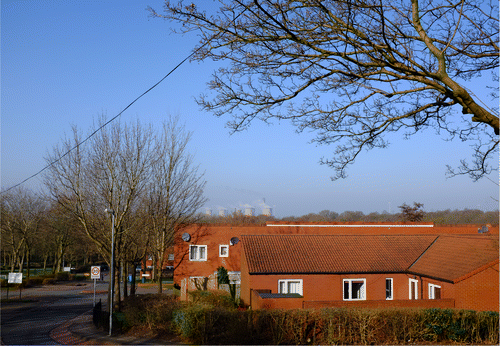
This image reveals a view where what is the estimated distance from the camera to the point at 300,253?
2402cm

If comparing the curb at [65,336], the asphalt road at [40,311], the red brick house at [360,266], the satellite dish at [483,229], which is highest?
the satellite dish at [483,229]

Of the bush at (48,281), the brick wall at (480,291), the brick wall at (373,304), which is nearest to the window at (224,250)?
the brick wall at (373,304)

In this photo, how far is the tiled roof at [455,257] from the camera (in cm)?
1878

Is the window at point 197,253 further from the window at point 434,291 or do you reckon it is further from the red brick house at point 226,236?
the window at point 434,291

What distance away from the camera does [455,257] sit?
69.6 feet

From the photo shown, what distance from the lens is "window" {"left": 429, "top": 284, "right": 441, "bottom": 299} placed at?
1998 cm

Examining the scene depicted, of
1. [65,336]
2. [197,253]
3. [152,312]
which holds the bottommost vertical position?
[65,336]

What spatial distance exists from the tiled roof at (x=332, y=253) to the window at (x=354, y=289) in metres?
0.61

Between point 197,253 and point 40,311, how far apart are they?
10.7 metres

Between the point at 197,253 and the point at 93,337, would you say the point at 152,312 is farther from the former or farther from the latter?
the point at 197,253

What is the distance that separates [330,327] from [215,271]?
19.7 m

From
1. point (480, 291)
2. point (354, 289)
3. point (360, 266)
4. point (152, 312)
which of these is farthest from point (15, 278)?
point (480, 291)

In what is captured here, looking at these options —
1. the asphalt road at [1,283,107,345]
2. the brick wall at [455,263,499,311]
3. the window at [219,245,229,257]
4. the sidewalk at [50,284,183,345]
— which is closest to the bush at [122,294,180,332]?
the sidewalk at [50,284,183,345]

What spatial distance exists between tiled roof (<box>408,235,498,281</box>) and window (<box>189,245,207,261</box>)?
1483cm
